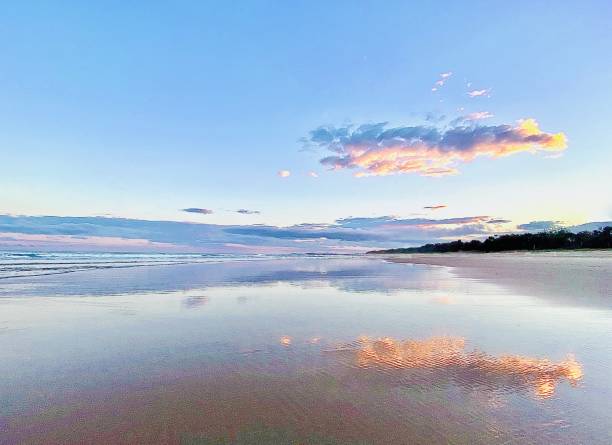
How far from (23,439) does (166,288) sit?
12.0 metres

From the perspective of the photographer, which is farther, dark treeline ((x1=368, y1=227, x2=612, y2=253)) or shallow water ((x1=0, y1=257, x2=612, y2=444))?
dark treeline ((x1=368, y1=227, x2=612, y2=253))

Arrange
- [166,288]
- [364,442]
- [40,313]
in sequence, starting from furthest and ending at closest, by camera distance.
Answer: [166,288], [40,313], [364,442]

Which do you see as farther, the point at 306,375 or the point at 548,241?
the point at 548,241

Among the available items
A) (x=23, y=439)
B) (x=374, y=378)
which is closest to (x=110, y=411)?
(x=23, y=439)

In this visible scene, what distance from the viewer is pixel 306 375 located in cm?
507

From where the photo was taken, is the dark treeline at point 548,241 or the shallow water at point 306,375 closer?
the shallow water at point 306,375

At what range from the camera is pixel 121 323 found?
833 centimetres

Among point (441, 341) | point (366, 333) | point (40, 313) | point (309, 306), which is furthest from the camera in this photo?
point (309, 306)

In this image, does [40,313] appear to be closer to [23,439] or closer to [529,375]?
[23,439]

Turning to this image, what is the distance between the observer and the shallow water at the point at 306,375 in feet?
11.8

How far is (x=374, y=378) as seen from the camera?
16.2 feet

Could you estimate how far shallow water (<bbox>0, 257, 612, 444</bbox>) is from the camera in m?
3.60

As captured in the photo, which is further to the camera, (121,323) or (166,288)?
(166,288)

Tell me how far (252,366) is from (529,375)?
3.62m
